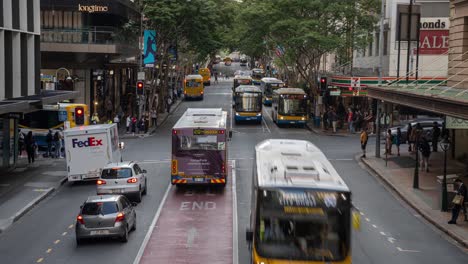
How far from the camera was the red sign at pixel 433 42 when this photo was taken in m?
59.7

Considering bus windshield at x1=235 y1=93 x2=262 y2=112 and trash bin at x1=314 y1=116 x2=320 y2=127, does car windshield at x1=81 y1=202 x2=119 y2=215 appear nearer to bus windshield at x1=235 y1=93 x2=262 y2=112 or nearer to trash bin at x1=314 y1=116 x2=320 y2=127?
bus windshield at x1=235 y1=93 x2=262 y2=112

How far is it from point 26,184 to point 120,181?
8048mm

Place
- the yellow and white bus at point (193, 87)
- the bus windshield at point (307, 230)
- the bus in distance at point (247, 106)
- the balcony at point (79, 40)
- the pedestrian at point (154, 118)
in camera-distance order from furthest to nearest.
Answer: the yellow and white bus at point (193, 87), the bus in distance at point (247, 106), the pedestrian at point (154, 118), the balcony at point (79, 40), the bus windshield at point (307, 230)

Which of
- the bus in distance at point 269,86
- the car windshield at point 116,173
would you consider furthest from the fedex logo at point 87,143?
the bus in distance at point 269,86

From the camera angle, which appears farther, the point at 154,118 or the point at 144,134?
the point at 154,118

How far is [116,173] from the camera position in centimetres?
2934

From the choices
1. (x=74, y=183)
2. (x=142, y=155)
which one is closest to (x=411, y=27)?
(x=142, y=155)

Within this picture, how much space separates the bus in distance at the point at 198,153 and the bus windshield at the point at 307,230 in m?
15.5

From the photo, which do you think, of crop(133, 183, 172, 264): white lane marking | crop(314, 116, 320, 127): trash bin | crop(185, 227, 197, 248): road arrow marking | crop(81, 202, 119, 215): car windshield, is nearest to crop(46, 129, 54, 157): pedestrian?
crop(133, 183, 172, 264): white lane marking

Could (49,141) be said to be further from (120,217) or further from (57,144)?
(120,217)

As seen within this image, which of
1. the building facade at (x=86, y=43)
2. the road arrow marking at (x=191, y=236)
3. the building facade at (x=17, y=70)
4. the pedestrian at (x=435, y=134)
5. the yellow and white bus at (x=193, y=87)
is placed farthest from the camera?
the yellow and white bus at (x=193, y=87)

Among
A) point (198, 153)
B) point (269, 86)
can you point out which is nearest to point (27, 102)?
point (198, 153)

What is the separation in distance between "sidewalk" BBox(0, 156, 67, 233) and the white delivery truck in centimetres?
142

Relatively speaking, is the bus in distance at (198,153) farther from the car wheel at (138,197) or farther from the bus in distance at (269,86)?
the bus in distance at (269,86)
